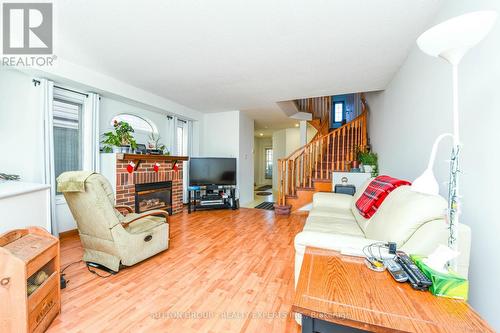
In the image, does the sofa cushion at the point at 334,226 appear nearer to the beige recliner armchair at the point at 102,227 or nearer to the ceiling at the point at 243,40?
the beige recliner armchair at the point at 102,227

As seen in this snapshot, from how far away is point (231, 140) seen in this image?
5.21 metres

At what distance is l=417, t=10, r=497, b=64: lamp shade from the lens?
2.49 feet

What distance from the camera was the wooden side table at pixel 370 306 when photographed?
0.64m

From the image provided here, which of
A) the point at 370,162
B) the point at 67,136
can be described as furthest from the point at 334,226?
the point at 67,136

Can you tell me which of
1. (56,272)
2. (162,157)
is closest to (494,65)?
(56,272)

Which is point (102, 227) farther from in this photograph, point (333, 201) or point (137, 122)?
point (333, 201)

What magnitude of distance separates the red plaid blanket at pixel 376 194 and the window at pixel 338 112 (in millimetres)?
5408

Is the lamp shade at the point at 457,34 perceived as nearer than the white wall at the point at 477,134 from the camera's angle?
Yes

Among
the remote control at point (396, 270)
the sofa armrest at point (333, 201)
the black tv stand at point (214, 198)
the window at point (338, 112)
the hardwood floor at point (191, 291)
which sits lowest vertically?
the hardwood floor at point (191, 291)

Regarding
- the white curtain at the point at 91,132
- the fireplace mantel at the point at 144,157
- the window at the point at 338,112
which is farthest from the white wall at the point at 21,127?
the window at the point at 338,112

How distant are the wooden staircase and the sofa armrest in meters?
1.44

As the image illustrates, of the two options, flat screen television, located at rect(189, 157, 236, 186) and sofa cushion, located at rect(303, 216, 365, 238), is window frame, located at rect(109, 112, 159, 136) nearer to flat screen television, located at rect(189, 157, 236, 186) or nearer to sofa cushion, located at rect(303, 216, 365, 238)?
flat screen television, located at rect(189, 157, 236, 186)

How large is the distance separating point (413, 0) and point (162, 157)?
12.9 feet

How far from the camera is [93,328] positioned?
1.36m
